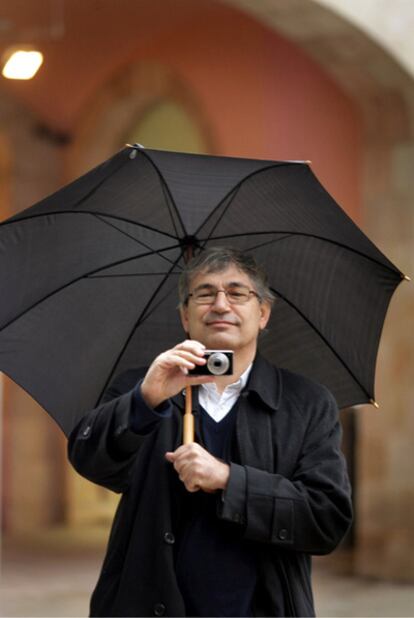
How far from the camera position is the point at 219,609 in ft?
10.8

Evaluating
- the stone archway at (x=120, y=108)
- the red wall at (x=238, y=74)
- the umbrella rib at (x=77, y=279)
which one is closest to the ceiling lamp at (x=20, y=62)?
the red wall at (x=238, y=74)

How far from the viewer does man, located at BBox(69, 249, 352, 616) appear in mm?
3271

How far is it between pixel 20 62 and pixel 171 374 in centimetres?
684

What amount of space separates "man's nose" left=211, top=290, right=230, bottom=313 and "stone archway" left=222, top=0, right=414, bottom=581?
562cm

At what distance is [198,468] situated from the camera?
127 inches

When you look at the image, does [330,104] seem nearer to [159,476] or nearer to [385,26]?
[385,26]

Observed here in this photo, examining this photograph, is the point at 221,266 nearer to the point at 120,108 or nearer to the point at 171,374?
the point at 171,374

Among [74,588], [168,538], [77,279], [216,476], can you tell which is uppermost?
[74,588]

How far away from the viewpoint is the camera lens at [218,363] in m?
3.26

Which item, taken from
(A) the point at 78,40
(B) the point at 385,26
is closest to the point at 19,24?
(A) the point at 78,40

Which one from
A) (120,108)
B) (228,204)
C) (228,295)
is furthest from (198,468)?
(120,108)

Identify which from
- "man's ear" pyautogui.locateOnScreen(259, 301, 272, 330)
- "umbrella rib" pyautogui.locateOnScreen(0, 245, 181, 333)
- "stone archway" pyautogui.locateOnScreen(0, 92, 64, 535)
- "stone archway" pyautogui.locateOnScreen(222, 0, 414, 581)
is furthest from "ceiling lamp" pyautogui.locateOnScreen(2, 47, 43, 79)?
"man's ear" pyautogui.locateOnScreen(259, 301, 272, 330)

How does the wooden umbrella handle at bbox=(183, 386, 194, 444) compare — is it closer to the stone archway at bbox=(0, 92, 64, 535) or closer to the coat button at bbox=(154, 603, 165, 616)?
the coat button at bbox=(154, 603, 165, 616)

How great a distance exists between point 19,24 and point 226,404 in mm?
7036
